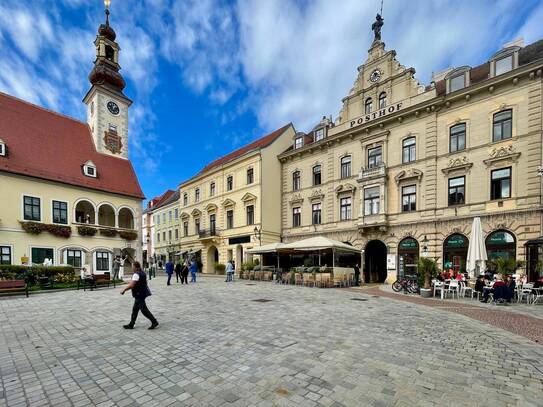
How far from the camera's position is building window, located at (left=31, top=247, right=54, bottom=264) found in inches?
907

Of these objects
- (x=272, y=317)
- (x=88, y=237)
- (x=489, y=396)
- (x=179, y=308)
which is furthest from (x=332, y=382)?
(x=88, y=237)

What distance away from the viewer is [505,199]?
17.2m

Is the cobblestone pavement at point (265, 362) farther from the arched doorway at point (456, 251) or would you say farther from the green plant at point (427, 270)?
the arched doorway at point (456, 251)

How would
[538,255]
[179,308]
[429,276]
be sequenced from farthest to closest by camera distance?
[538,255] < [429,276] < [179,308]

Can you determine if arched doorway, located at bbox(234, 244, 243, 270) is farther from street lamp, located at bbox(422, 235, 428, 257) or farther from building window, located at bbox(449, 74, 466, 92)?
building window, located at bbox(449, 74, 466, 92)

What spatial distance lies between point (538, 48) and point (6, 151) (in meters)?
40.9

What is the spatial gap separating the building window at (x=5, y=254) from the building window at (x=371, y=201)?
28856 millimetres

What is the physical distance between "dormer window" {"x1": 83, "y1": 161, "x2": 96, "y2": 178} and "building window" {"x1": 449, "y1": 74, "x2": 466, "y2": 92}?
108ft

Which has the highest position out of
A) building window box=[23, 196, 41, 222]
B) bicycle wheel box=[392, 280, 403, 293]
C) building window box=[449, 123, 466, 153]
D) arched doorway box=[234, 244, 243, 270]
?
building window box=[449, 123, 466, 153]

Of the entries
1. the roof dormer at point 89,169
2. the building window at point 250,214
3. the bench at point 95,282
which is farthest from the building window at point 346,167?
the roof dormer at point 89,169

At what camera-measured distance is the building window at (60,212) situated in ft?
81.5

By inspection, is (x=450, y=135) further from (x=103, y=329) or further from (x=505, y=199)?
(x=103, y=329)

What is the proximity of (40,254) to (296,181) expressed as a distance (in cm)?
2424

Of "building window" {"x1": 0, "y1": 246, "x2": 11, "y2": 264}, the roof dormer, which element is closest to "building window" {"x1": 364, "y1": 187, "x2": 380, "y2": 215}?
the roof dormer
